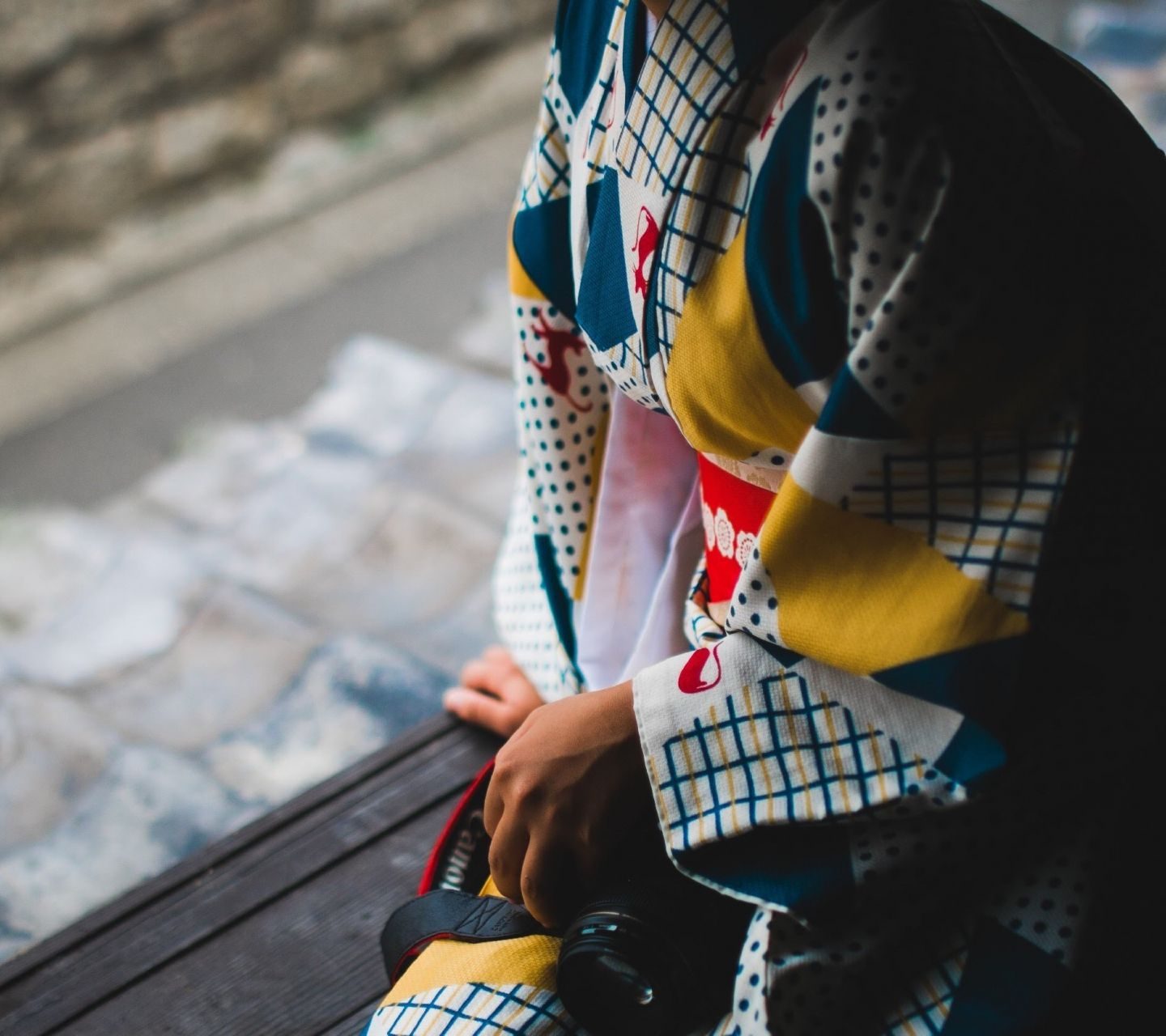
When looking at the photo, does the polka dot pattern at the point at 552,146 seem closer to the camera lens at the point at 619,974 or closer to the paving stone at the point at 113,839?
the camera lens at the point at 619,974

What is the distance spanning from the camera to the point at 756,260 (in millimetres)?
616

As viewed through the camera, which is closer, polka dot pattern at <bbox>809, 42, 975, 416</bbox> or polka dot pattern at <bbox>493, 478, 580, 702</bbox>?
polka dot pattern at <bbox>809, 42, 975, 416</bbox>

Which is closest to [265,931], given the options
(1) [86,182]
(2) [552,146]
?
(2) [552,146]

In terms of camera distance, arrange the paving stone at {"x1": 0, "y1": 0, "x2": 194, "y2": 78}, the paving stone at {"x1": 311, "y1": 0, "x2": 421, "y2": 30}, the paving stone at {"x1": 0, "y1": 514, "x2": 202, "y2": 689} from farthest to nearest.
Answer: the paving stone at {"x1": 311, "y1": 0, "x2": 421, "y2": 30} → the paving stone at {"x1": 0, "y1": 0, "x2": 194, "y2": 78} → the paving stone at {"x1": 0, "y1": 514, "x2": 202, "y2": 689}

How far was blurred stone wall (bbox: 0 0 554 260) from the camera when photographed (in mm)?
2781

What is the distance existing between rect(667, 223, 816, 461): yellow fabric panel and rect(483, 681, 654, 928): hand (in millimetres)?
180

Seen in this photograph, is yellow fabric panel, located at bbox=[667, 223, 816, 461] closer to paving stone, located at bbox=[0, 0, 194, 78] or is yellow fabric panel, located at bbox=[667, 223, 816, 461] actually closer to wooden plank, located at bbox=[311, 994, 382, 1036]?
wooden plank, located at bbox=[311, 994, 382, 1036]

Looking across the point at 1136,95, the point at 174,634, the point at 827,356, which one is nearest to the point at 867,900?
the point at 827,356

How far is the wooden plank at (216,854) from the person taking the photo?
3.34 feet

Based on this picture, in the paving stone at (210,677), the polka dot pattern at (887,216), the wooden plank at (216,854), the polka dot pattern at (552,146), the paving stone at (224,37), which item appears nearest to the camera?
the polka dot pattern at (887,216)

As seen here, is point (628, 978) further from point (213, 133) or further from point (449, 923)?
point (213, 133)

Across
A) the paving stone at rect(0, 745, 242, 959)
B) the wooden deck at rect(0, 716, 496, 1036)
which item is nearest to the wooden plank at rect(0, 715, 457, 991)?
the wooden deck at rect(0, 716, 496, 1036)

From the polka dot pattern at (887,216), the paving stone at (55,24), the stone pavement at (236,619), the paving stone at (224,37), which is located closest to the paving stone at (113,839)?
the stone pavement at (236,619)

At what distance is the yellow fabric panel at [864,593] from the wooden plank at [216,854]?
636 millimetres
